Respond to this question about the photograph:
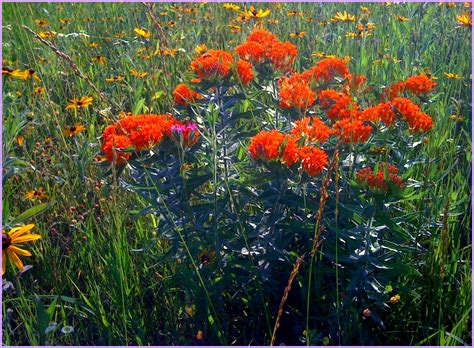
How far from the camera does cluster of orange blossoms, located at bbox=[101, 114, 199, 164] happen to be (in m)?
1.73

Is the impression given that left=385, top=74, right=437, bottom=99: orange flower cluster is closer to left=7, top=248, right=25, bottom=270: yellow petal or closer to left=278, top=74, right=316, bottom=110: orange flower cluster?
left=278, top=74, right=316, bottom=110: orange flower cluster

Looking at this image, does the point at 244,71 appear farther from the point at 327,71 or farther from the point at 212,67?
the point at 327,71

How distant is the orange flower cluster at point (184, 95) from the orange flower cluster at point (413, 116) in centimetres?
62

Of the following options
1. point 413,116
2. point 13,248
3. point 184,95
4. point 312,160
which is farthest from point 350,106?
point 13,248

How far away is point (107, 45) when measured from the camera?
4.40m

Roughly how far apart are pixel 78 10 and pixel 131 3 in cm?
41

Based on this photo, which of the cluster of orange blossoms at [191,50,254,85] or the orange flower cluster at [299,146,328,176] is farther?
the cluster of orange blossoms at [191,50,254,85]

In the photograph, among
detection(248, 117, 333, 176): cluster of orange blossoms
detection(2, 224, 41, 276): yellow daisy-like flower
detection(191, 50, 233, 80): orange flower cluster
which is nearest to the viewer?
detection(2, 224, 41, 276): yellow daisy-like flower

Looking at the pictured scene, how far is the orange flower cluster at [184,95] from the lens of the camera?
2.01 m

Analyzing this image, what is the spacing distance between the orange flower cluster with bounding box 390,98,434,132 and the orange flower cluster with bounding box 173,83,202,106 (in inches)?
24.6

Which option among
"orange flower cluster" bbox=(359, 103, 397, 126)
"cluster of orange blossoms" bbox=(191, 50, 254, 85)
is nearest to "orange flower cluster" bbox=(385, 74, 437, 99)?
"orange flower cluster" bbox=(359, 103, 397, 126)

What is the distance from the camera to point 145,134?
1729 mm

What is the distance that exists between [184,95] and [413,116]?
702 mm

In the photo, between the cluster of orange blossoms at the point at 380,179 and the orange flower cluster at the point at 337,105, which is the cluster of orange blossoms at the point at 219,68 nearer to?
the orange flower cluster at the point at 337,105
